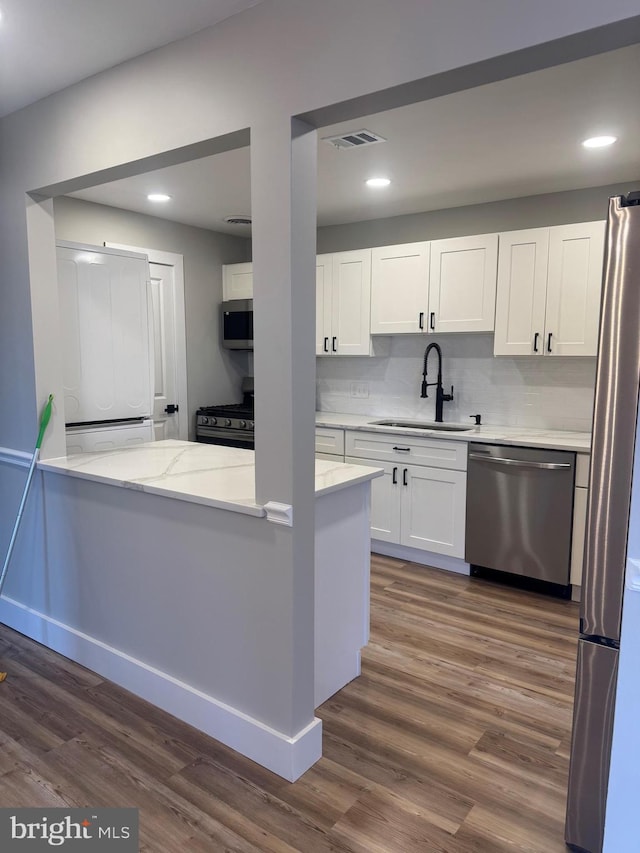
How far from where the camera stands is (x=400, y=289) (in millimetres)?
4141

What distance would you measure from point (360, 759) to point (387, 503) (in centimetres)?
212

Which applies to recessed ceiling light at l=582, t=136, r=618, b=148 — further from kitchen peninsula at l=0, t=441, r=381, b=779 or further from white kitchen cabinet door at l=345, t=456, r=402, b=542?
white kitchen cabinet door at l=345, t=456, r=402, b=542

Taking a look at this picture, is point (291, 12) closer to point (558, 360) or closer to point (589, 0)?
point (589, 0)

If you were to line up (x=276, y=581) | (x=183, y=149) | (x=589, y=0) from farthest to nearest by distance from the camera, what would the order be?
(x=183, y=149), (x=276, y=581), (x=589, y=0)

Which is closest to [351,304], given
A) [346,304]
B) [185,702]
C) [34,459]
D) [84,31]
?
[346,304]

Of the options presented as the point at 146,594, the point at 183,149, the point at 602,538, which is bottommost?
the point at 146,594

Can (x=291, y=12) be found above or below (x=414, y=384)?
above

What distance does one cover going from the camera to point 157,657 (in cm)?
237

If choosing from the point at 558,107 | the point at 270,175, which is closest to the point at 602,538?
the point at 270,175

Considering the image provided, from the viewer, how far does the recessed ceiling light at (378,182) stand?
3.48m

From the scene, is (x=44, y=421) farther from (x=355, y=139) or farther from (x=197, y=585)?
(x=355, y=139)

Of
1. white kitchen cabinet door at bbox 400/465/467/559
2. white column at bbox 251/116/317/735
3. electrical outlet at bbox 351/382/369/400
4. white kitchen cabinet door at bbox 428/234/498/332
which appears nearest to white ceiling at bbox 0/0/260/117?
white column at bbox 251/116/317/735

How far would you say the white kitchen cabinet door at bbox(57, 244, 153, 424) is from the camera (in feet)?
9.73

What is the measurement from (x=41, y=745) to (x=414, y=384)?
3.38m
